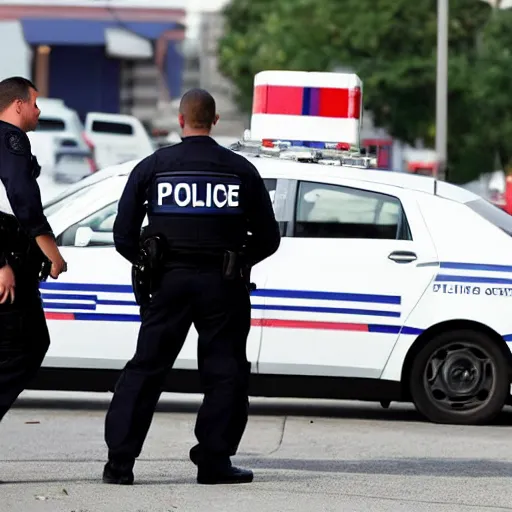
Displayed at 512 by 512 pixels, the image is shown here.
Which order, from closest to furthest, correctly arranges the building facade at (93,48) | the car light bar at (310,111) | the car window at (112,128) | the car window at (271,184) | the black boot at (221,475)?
the black boot at (221,475), the car window at (271,184), the car light bar at (310,111), the car window at (112,128), the building facade at (93,48)

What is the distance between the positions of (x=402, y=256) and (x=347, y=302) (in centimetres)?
40

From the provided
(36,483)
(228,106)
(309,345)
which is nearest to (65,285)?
(309,345)

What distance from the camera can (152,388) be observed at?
7516mm

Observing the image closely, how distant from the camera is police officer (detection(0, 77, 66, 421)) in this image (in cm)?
714

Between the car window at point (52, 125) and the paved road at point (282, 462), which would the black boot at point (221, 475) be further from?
the car window at point (52, 125)

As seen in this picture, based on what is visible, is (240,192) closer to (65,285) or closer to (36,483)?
(36,483)

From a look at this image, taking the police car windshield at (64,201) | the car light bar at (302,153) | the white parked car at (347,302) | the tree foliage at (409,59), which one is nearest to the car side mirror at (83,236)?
the white parked car at (347,302)

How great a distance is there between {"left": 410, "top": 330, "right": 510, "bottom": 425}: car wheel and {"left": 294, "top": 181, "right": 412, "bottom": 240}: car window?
2.16 ft

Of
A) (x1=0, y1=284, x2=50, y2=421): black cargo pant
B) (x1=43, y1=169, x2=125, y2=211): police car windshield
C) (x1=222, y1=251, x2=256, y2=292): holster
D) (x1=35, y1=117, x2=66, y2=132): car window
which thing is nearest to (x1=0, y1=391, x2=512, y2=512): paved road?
(x1=0, y1=284, x2=50, y2=421): black cargo pant

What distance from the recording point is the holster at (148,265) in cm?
743

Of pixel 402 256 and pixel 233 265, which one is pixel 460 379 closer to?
pixel 402 256

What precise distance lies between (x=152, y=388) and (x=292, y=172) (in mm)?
3390

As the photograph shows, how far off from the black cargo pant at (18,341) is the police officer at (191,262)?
1.36ft

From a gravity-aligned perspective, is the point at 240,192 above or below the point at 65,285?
above
